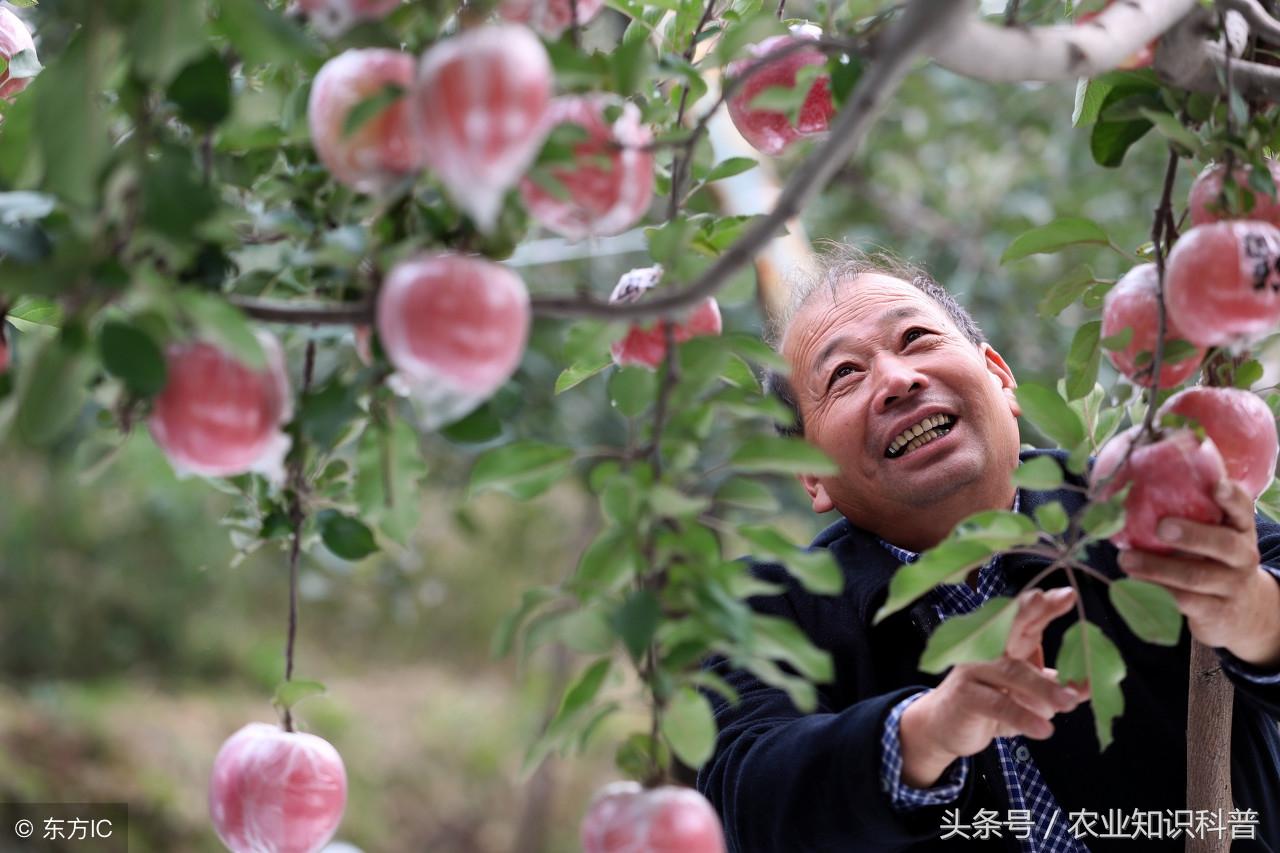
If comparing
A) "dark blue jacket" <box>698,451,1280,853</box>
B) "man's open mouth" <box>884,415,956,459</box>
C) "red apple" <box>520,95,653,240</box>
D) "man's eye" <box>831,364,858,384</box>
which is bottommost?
"dark blue jacket" <box>698,451,1280,853</box>

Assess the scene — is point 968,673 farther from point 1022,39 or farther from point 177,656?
point 177,656

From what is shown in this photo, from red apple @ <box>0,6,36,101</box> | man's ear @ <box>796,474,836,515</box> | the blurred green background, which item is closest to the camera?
red apple @ <box>0,6,36,101</box>

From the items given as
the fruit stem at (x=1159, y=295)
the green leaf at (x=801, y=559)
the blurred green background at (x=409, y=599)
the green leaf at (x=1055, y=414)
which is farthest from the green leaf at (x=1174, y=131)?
the blurred green background at (x=409, y=599)

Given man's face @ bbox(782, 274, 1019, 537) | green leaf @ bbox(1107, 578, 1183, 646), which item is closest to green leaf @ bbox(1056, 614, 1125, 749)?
green leaf @ bbox(1107, 578, 1183, 646)

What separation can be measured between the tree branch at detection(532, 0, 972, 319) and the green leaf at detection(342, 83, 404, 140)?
0.29 ft

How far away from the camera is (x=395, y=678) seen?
3648mm

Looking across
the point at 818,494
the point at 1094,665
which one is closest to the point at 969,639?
the point at 1094,665

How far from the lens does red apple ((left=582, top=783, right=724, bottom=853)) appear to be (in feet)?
1.39

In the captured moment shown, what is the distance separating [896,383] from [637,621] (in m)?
0.50

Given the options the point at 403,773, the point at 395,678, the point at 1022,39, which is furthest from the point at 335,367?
the point at 395,678

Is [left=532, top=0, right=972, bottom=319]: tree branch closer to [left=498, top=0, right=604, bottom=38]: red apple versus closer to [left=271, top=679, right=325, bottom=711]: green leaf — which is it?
A: [left=498, top=0, right=604, bottom=38]: red apple

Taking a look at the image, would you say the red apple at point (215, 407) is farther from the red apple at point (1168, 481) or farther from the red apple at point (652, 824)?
the red apple at point (1168, 481)

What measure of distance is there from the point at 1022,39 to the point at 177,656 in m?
3.30

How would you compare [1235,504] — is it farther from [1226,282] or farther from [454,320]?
[454,320]
